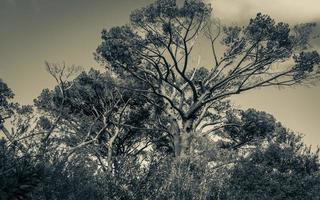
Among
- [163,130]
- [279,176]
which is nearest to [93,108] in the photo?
[163,130]

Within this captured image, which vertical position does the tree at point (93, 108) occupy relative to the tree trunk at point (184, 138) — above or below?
above

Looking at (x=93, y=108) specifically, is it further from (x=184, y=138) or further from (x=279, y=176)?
(x=279, y=176)

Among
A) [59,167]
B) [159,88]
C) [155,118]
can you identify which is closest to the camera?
[59,167]

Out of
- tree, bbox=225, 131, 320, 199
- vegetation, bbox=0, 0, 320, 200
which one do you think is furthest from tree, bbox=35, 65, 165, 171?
tree, bbox=225, 131, 320, 199

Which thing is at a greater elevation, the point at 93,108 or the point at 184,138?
the point at 93,108

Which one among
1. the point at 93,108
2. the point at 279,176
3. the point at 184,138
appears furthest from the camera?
the point at 93,108

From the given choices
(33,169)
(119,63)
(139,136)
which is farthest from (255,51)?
(33,169)

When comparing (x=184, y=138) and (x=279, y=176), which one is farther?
(x=184, y=138)

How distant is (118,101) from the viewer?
30906mm

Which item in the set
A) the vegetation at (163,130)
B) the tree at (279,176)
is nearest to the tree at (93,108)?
the vegetation at (163,130)

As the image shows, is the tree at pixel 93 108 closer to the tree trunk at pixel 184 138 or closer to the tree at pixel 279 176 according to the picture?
the tree trunk at pixel 184 138

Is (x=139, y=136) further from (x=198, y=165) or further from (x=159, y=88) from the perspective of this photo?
(x=198, y=165)

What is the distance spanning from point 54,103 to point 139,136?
28.0 ft

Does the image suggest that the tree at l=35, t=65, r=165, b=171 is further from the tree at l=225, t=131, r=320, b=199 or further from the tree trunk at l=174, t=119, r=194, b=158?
the tree at l=225, t=131, r=320, b=199
